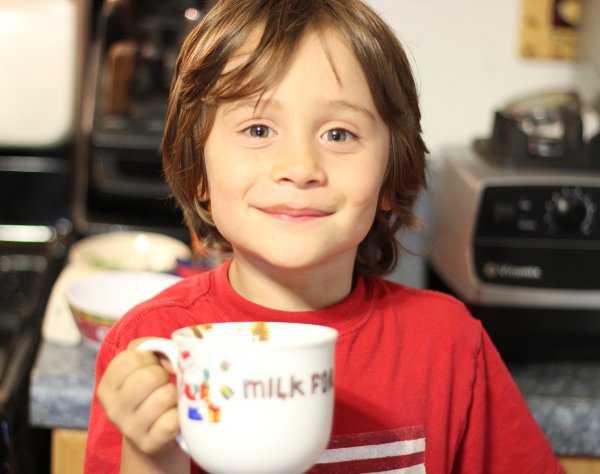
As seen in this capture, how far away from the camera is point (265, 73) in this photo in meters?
0.88

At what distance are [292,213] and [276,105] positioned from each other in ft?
0.31

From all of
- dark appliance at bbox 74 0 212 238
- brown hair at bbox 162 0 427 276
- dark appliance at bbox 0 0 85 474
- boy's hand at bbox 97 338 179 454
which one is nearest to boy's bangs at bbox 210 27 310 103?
brown hair at bbox 162 0 427 276

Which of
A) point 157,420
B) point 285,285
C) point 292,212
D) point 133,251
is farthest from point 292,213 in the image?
point 133,251

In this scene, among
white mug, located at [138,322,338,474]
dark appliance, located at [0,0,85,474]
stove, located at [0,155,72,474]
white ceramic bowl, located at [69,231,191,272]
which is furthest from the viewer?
dark appliance, located at [0,0,85,474]

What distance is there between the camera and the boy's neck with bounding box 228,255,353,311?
0.96 m

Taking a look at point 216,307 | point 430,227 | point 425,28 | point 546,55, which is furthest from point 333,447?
point 546,55

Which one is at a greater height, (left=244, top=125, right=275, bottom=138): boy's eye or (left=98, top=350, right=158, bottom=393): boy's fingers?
(left=244, top=125, right=275, bottom=138): boy's eye

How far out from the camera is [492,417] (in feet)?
3.42

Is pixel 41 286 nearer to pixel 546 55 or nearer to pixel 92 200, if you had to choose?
pixel 92 200

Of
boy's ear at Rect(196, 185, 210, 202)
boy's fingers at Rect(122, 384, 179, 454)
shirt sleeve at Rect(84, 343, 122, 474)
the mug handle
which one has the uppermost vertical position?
boy's ear at Rect(196, 185, 210, 202)

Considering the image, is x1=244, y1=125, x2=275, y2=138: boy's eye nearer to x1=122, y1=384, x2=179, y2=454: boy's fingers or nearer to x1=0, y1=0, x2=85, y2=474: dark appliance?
x1=122, y1=384, x2=179, y2=454: boy's fingers

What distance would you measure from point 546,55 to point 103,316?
3.19 feet

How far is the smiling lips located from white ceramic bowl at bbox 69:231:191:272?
2.36 feet

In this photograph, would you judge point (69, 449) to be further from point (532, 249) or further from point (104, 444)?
point (532, 249)
